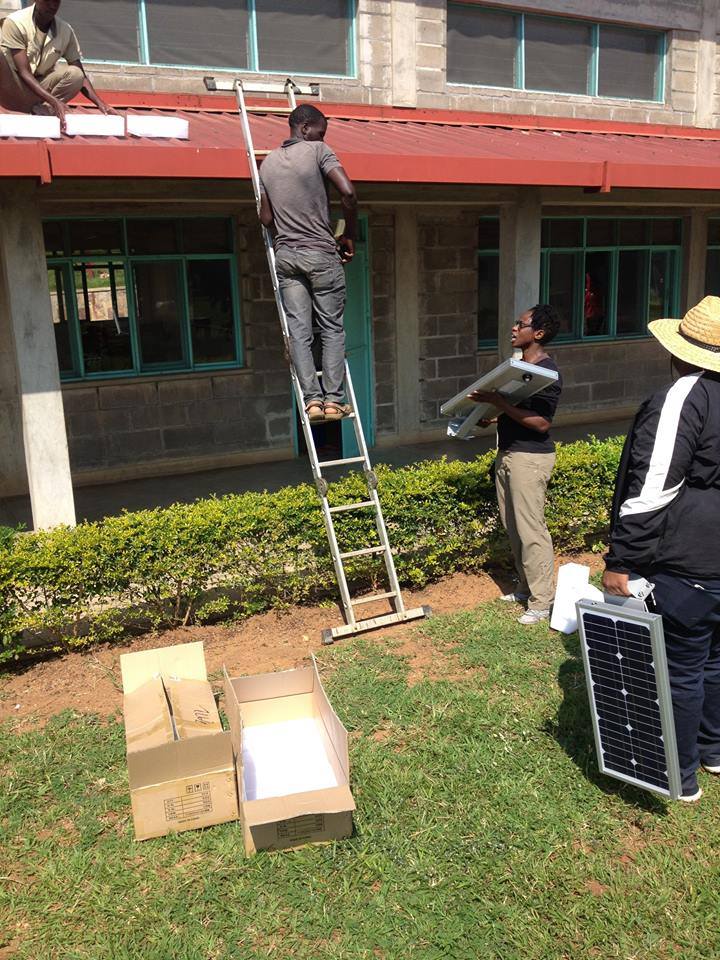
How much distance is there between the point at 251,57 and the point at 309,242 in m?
4.87

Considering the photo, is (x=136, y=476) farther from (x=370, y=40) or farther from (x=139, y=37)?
(x=370, y=40)

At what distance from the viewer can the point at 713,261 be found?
1354 cm

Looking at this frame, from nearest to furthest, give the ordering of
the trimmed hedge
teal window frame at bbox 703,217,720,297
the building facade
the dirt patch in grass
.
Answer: the dirt patch in grass → the trimmed hedge → the building facade → teal window frame at bbox 703,217,720,297

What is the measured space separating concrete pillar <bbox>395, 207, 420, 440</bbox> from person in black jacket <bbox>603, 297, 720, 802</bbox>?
7054 millimetres

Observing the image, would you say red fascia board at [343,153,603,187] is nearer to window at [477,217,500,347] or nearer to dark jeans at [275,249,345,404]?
dark jeans at [275,249,345,404]

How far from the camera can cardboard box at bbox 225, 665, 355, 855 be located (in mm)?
3473

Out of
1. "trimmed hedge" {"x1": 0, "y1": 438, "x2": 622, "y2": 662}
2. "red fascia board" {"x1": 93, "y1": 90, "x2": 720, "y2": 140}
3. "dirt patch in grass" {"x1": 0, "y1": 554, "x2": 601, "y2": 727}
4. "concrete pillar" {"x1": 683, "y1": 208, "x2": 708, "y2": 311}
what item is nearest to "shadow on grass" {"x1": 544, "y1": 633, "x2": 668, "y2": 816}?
"dirt patch in grass" {"x1": 0, "y1": 554, "x2": 601, "y2": 727}

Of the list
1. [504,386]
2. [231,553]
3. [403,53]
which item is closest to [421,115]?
[403,53]

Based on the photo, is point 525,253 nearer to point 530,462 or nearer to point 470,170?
point 470,170

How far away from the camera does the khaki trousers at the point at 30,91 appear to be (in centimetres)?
618

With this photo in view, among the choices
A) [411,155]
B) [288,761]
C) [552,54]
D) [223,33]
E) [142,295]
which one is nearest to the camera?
[288,761]

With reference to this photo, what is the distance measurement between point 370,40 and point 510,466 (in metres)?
6.74

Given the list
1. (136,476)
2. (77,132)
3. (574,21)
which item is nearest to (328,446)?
(136,476)

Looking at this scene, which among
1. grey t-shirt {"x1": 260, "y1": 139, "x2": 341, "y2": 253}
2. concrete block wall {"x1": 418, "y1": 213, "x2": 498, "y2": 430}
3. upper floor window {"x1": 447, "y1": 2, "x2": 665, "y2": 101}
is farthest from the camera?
concrete block wall {"x1": 418, "y1": 213, "x2": 498, "y2": 430}
